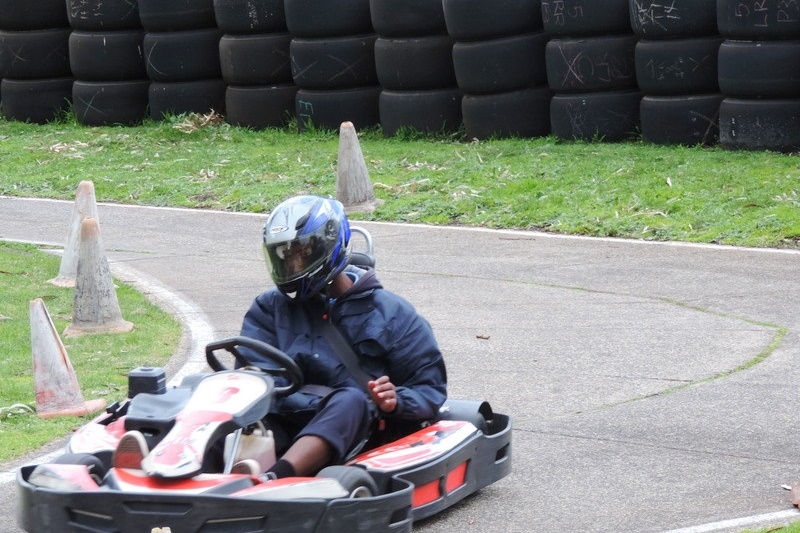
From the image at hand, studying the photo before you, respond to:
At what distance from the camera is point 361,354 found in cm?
494

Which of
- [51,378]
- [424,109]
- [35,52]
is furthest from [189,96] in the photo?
[51,378]

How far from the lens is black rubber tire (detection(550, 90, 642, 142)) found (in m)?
13.7

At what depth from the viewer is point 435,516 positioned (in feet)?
16.0

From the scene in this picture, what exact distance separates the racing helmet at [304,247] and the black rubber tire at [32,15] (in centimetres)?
1353

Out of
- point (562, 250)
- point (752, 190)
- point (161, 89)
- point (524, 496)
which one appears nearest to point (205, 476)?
point (524, 496)

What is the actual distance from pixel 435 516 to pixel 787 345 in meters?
2.98

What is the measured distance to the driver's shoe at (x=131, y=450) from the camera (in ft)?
13.7

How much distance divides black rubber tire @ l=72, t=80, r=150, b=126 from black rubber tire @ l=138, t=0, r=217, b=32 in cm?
102

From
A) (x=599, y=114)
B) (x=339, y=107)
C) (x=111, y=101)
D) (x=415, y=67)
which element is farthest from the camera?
(x=111, y=101)

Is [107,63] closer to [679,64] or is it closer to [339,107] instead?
[339,107]

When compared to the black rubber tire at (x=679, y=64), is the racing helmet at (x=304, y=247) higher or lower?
higher

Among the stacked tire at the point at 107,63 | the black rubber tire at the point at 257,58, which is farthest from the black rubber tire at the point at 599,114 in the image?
the stacked tire at the point at 107,63

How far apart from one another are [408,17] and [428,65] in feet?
1.81

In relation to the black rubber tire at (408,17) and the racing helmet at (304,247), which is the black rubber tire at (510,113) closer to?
the black rubber tire at (408,17)
